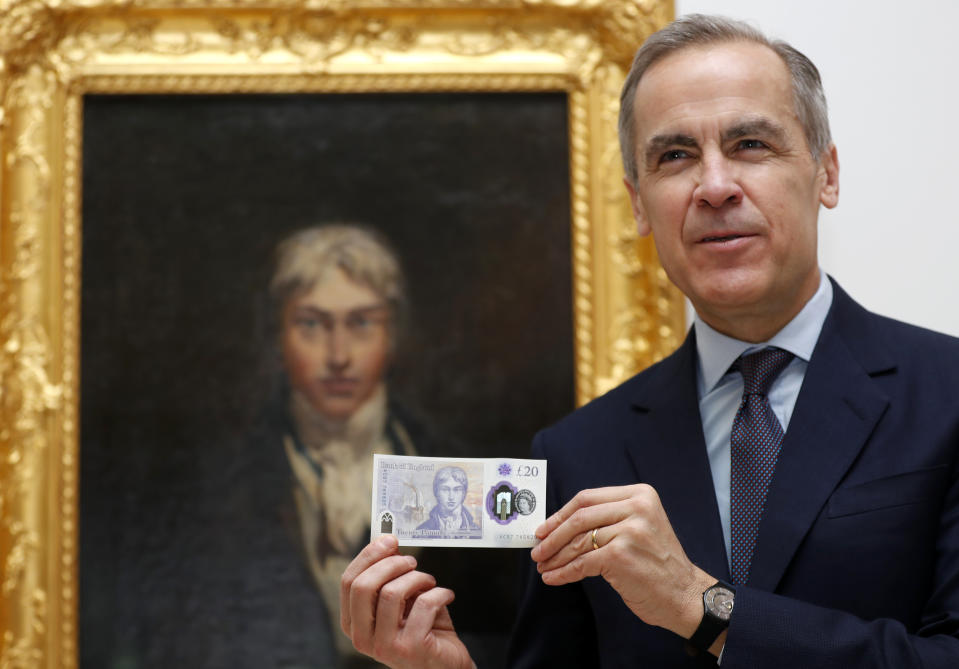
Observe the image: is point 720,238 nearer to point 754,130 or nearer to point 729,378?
point 754,130

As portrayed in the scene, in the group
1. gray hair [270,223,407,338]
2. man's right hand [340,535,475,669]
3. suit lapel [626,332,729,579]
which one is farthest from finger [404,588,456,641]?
gray hair [270,223,407,338]

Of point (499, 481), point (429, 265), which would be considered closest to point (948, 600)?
point (499, 481)

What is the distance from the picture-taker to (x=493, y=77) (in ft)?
10.4

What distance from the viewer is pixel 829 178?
229cm

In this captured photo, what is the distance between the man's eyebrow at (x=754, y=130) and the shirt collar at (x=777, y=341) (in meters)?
0.38

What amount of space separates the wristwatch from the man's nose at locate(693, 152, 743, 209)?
0.82m

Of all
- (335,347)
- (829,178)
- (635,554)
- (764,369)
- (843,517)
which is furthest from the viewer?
(335,347)

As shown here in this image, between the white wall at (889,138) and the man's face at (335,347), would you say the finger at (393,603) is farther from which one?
the white wall at (889,138)

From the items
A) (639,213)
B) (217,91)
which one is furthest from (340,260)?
(639,213)

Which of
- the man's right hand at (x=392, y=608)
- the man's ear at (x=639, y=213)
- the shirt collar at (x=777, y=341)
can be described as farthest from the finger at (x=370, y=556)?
the man's ear at (x=639, y=213)

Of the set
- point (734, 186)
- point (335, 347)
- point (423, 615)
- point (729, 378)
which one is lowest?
point (423, 615)

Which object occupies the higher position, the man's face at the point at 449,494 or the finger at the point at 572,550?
the man's face at the point at 449,494

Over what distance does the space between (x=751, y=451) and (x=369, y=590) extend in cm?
88

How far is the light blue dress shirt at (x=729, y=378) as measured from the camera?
85.3 inches
